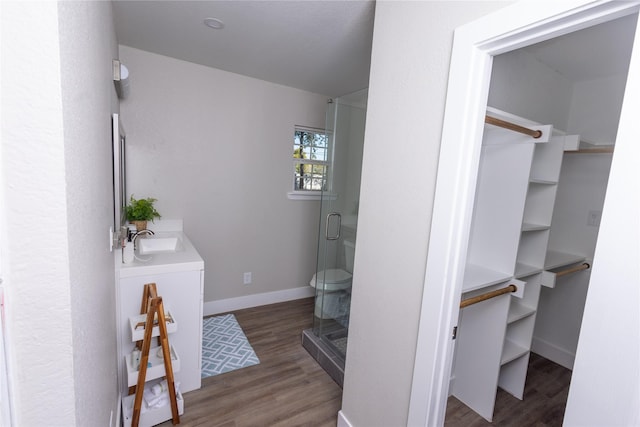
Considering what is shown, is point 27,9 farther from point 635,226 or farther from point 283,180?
point 283,180

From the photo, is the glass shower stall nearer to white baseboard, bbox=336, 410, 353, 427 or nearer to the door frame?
white baseboard, bbox=336, 410, 353, 427

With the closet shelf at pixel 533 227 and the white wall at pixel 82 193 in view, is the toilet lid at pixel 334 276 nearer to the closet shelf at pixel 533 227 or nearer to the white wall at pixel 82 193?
the closet shelf at pixel 533 227

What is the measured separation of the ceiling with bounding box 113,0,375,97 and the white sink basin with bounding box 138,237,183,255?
147cm

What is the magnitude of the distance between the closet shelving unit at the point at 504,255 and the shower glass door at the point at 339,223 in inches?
33.5

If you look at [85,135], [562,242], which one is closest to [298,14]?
[85,135]

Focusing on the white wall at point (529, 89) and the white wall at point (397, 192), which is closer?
the white wall at point (397, 192)

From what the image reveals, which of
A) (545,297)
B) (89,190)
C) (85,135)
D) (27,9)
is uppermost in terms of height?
(27,9)

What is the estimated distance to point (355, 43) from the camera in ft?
6.77

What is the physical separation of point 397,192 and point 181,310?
4.98 feet

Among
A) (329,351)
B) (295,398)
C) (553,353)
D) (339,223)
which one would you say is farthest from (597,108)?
(295,398)

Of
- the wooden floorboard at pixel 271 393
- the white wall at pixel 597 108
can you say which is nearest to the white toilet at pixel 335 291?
the wooden floorboard at pixel 271 393

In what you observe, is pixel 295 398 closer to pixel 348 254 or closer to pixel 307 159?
pixel 348 254

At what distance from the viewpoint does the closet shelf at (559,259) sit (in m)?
2.23

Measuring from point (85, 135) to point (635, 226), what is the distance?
4.54ft
